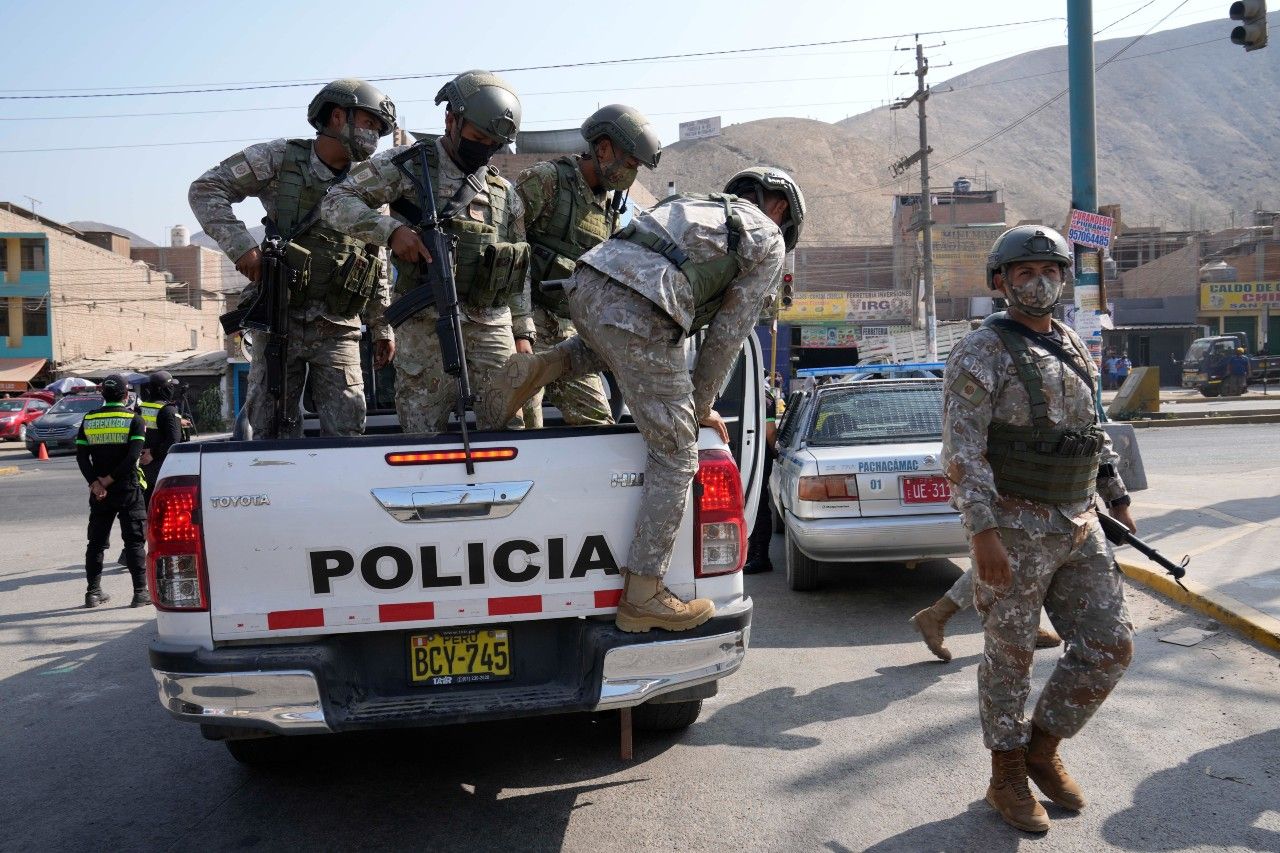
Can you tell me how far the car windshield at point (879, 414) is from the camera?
6871 millimetres

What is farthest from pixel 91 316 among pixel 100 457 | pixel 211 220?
pixel 211 220

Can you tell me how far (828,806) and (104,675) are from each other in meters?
4.30

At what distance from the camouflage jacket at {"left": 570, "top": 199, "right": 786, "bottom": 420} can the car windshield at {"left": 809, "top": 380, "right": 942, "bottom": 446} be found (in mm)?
3275

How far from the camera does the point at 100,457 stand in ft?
26.0

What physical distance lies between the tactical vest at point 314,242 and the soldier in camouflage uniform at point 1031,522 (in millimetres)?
3143

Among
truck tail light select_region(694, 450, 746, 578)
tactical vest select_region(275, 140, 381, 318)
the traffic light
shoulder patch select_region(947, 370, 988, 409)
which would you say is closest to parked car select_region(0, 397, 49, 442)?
tactical vest select_region(275, 140, 381, 318)

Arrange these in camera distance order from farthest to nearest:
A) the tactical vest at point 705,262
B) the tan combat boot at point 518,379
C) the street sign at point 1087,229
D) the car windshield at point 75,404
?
1. the car windshield at point 75,404
2. the street sign at point 1087,229
3. the tan combat boot at point 518,379
4. the tactical vest at point 705,262

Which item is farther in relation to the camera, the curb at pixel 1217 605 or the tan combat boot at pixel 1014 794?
the curb at pixel 1217 605

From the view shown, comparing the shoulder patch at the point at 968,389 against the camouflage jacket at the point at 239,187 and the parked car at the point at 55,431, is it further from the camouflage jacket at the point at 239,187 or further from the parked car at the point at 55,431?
the parked car at the point at 55,431

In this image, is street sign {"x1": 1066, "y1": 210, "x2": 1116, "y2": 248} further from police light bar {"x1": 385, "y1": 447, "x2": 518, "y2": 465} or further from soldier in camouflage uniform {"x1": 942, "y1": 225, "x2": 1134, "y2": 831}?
police light bar {"x1": 385, "y1": 447, "x2": 518, "y2": 465}

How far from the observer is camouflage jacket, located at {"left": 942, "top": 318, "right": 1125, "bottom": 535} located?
3.44 metres

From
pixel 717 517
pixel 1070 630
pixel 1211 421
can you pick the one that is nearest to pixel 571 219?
pixel 717 517

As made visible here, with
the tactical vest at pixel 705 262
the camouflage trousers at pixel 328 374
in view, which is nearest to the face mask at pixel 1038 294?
the tactical vest at pixel 705 262

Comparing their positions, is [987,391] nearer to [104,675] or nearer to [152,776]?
[152,776]
